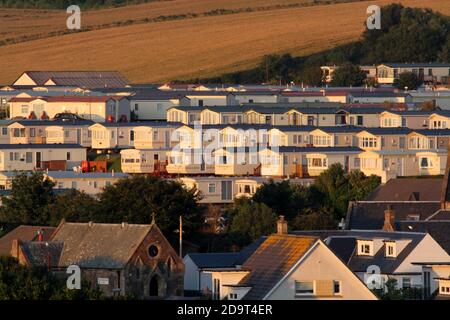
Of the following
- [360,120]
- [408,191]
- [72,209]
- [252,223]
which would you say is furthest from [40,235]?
[360,120]

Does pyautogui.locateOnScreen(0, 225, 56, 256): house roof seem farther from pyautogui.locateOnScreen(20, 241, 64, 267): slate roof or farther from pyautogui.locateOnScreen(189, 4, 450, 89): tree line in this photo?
pyautogui.locateOnScreen(189, 4, 450, 89): tree line

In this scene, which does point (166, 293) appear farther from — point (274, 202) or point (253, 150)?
point (253, 150)

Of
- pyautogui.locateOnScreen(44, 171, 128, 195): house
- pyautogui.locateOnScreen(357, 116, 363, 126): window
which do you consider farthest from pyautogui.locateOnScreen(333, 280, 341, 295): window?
pyautogui.locateOnScreen(357, 116, 363, 126): window

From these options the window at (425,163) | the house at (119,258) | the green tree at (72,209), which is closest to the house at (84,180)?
the window at (425,163)

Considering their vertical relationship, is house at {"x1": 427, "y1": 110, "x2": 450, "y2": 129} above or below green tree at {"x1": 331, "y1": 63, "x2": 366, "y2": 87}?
below

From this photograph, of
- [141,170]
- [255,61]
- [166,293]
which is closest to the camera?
[166,293]

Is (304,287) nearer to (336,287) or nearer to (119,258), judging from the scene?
(336,287)
